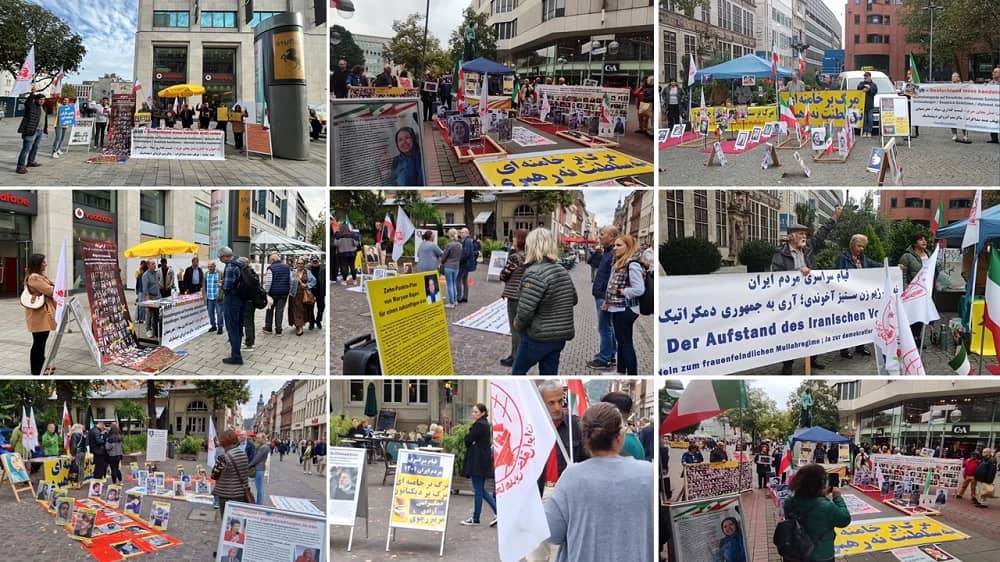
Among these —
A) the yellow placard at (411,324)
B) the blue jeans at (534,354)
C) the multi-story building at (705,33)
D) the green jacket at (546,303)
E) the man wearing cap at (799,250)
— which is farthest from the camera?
the multi-story building at (705,33)

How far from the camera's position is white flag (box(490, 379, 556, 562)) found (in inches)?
130

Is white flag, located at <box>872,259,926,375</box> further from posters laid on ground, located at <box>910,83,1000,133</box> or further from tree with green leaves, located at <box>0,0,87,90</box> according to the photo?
tree with green leaves, located at <box>0,0,87,90</box>

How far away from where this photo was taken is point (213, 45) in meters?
Result: 5.15

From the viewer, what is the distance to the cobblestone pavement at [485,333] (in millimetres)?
4074

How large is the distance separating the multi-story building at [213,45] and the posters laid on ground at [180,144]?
0.27 metres

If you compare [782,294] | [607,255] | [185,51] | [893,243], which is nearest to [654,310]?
[607,255]

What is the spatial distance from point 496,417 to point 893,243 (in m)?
2.62

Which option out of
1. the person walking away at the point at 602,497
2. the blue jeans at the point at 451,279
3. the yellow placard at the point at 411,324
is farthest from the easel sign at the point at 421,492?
the person walking away at the point at 602,497

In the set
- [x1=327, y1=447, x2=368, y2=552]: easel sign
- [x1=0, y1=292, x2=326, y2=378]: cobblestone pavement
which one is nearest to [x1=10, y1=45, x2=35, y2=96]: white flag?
[x1=0, y1=292, x2=326, y2=378]: cobblestone pavement

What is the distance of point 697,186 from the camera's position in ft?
Answer: 14.1

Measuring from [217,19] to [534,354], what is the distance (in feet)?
10.8

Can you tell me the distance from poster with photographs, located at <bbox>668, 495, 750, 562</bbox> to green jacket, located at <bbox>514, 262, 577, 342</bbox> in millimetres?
1156

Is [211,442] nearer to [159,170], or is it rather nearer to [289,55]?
[159,170]

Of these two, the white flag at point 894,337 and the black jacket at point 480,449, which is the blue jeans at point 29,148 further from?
the white flag at point 894,337
